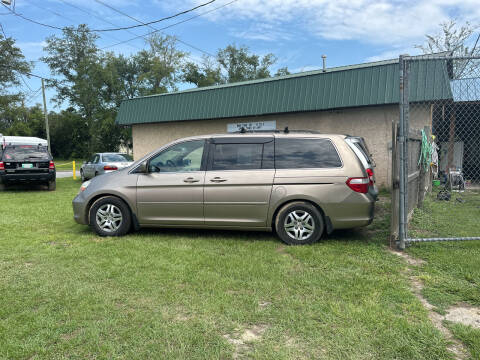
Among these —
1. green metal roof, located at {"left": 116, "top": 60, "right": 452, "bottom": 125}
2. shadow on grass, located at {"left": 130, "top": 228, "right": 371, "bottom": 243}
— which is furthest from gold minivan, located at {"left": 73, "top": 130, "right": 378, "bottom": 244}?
green metal roof, located at {"left": 116, "top": 60, "right": 452, "bottom": 125}

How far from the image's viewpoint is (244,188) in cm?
539

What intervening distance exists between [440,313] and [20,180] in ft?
44.2

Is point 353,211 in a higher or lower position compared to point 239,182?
lower

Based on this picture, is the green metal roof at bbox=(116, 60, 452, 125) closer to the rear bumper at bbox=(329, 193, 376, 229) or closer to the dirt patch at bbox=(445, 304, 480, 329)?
the rear bumper at bbox=(329, 193, 376, 229)

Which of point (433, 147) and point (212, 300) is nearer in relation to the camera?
point (212, 300)

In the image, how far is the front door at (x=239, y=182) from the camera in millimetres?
5371

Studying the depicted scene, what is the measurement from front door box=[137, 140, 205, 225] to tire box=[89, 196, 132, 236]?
0.98 feet

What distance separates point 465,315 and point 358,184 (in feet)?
7.48

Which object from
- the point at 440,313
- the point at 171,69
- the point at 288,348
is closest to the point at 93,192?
the point at 288,348

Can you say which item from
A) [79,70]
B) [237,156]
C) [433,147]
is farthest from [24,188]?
[79,70]

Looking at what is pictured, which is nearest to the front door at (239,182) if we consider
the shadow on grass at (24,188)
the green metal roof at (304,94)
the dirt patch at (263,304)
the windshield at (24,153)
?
the dirt patch at (263,304)

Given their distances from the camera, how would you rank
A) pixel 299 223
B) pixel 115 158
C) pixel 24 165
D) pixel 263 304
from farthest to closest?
1. pixel 115 158
2. pixel 24 165
3. pixel 299 223
4. pixel 263 304

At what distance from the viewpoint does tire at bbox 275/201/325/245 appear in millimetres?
5227

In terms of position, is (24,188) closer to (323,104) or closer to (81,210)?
(81,210)
